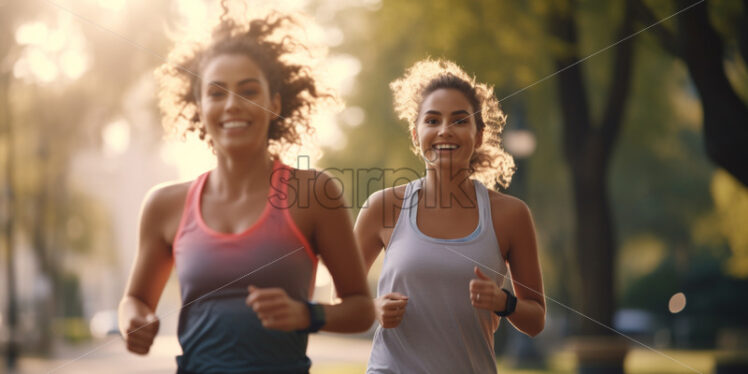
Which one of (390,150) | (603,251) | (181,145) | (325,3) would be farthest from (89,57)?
(181,145)

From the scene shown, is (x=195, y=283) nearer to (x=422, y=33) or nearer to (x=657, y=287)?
(x=422, y=33)

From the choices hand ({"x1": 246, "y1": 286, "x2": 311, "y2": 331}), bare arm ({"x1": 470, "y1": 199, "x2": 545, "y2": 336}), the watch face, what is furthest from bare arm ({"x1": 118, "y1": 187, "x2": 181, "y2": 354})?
bare arm ({"x1": 470, "y1": 199, "x2": 545, "y2": 336})

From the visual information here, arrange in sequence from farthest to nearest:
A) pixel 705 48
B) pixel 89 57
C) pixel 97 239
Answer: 1. pixel 97 239
2. pixel 89 57
3. pixel 705 48

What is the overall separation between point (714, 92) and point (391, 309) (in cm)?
472

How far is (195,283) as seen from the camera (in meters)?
2.63

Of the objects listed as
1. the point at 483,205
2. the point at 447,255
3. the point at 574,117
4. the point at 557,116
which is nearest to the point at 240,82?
the point at 447,255

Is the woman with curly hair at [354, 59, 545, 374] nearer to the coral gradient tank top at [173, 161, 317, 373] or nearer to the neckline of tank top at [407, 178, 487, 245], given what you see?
the neckline of tank top at [407, 178, 487, 245]

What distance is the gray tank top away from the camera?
141 inches

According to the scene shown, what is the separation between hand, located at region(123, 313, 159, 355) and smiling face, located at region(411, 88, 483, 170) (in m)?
1.61

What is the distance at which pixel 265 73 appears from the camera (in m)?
2.85

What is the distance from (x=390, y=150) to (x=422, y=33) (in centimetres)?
408

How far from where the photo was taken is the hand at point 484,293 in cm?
338

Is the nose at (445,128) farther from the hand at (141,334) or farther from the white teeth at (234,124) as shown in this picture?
the hand at (141,334)

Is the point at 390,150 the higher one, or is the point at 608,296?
the point at 390,150
